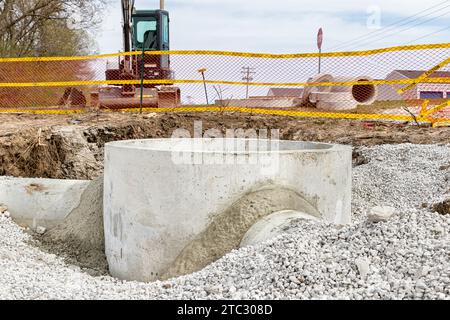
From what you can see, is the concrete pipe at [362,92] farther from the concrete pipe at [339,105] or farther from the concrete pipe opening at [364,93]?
the concrete pipe at [339,105]

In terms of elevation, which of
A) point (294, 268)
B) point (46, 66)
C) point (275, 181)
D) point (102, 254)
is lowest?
point (102, 254)

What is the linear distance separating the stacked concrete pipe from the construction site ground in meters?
3.13

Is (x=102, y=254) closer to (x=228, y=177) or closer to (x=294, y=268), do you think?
(x=228, y=177)

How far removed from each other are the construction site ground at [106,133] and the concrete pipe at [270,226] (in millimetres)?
3807

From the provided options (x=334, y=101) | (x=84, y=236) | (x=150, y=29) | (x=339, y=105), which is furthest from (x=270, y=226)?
(x=150, y=29)

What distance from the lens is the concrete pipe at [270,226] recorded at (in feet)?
12.0

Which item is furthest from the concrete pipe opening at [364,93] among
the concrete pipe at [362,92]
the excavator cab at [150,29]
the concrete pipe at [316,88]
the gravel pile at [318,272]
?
the gravel pile at [318,272]

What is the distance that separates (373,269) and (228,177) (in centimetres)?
143

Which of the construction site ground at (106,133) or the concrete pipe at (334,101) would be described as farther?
the concrete pipe at (334,101)

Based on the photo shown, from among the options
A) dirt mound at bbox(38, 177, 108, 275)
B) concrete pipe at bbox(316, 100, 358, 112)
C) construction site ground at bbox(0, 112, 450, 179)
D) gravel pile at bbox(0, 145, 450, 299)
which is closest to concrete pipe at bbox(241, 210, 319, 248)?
gravel pile at bbox(0, 145, 450, 299)

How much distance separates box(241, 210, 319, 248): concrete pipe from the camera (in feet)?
12.0

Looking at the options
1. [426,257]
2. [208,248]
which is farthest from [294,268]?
[208,248]

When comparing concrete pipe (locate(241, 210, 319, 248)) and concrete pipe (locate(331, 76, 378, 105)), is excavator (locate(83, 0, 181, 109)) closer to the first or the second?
concrete pipe (locate(331, 76, 378, 105))

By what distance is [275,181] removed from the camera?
412 centimetres
